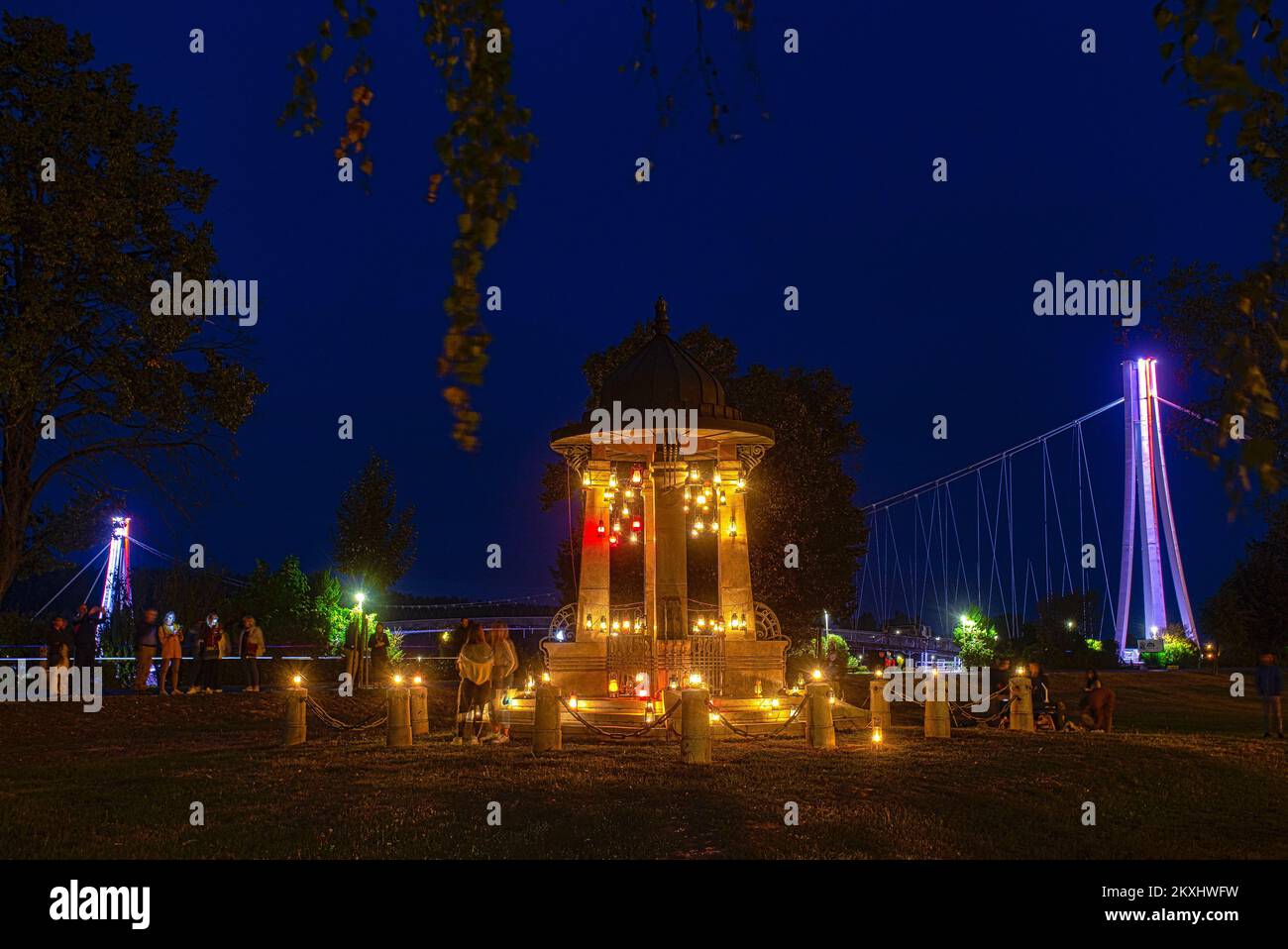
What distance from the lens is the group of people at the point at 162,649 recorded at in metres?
19.4

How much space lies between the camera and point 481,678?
1536 cm

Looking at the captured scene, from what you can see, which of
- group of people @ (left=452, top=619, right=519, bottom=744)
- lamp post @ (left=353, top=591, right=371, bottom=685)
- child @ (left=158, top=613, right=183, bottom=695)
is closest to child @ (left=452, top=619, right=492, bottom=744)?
group of people @ (left=452, top=619, right=519, bottom=744)

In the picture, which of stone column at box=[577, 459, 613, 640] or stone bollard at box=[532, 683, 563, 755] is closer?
stone bollard at box=[532, 683, 563, 755]

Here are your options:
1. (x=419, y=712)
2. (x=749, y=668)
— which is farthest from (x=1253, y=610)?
(x=419, y=712)

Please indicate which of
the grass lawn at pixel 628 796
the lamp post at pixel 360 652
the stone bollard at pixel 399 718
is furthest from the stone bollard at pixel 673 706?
the lamp post at pixel 360 652

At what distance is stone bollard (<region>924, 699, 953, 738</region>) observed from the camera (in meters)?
15.9

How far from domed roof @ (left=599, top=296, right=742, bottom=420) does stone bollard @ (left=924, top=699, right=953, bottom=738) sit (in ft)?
21.1

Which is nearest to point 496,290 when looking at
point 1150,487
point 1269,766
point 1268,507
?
point 1269,766

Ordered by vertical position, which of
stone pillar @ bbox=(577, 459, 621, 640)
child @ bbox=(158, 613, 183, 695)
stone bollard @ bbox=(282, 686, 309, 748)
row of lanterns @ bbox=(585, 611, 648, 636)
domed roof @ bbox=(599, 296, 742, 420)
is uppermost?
domed roof @ bbox=(599, 296, 742, 420)

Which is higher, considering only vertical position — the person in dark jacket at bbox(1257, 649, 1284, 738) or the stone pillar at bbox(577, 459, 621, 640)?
the stone pillar at bbox(577, 459, 621, 640)

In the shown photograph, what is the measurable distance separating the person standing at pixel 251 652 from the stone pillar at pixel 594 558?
656 cm

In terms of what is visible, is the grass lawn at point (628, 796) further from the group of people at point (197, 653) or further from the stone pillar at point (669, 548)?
the stone pillar at point (669, 548)

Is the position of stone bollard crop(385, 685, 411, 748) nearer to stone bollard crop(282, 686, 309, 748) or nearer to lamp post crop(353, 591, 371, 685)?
Result: stone bollard crop(282, 686, 309, 748)
